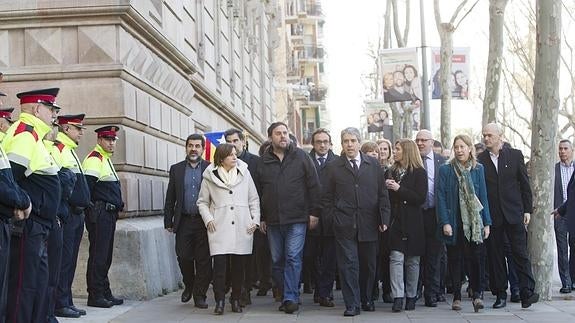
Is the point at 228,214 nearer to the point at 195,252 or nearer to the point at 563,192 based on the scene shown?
the point at 195,252

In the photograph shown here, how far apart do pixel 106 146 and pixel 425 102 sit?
15850 millimetres

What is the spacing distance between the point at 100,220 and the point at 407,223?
3.54 meters

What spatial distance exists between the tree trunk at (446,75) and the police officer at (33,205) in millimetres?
20724

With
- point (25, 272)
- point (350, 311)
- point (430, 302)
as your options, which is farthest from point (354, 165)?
point (25, 272)

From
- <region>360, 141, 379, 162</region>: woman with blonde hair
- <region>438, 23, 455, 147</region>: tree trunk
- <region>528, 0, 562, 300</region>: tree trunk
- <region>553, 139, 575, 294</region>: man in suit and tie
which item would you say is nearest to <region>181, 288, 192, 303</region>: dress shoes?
<region>360, 141, 379, 162</region>: woman with blonde hair

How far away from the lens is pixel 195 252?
36.4 feet

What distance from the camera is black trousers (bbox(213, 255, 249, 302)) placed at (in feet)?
34.4

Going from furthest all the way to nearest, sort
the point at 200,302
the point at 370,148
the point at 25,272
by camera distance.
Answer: the point at 370,148 → the point at 200,302 → the point at 25,272

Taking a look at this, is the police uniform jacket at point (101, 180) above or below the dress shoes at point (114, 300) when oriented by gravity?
above

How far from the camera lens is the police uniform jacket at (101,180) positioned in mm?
10497

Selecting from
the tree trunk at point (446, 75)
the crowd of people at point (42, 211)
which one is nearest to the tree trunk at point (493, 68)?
the tree trunk at point (446, 75)

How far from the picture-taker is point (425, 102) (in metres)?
25.4

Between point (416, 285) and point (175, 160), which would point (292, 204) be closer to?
point (416, 285)

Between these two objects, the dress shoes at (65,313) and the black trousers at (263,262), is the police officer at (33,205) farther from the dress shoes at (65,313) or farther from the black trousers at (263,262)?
the black trousers at (263,262)
